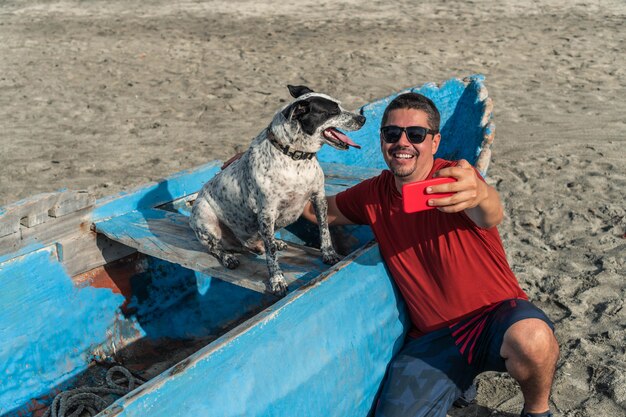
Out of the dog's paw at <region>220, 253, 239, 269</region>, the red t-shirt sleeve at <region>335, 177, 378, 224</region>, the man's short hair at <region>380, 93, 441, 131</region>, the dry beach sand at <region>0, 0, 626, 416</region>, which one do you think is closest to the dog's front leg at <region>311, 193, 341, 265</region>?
the red t-shirt sleeve at <region>335, 177, 378, 224</region>

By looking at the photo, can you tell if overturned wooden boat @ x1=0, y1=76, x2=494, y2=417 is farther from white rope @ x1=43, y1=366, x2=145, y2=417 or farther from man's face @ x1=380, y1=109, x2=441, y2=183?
man's face @ x1=380, y1=109, x2=441, y2=183

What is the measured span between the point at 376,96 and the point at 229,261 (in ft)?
23.1

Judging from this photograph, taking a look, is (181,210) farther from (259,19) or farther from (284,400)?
(259,19)

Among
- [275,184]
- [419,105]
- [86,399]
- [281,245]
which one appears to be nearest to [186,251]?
[281,245]

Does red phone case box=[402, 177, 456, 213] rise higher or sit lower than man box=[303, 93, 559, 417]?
higher

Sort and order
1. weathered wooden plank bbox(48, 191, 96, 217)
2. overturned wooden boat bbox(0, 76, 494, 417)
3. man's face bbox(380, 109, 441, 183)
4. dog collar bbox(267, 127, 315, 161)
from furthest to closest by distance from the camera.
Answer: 1. weathered wooden plank bbox(48, 191, 96, 217)
2. dog collar bbox(267, 127, 315, 161)
3. man's face bbox(380, 109, 441, 183)
4. overturned wooden boat bbox(0, 76, 494, 417)

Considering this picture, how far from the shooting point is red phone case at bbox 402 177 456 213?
2.76 metres

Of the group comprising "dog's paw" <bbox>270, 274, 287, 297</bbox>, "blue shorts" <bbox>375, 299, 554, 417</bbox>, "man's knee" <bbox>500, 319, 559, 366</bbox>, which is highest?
"dog's paw" <bbox>270, 274, 287, 297</bbox>

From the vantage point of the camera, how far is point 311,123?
361 centimetres

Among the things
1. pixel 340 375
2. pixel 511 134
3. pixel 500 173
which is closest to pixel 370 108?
pixel 500 173

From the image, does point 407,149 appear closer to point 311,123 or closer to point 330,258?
point 311,123

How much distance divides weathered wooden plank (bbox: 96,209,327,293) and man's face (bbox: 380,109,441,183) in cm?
82

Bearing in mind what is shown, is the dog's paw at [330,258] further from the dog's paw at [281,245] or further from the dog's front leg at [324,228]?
the dog's paw at [281,245]

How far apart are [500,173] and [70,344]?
522 centimetres
